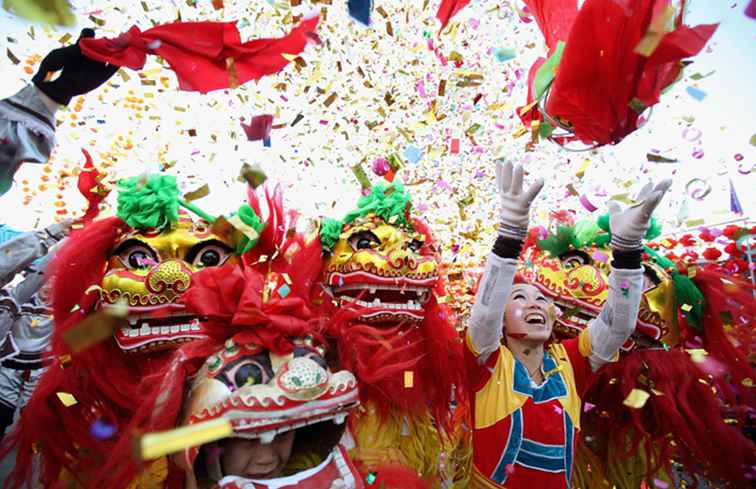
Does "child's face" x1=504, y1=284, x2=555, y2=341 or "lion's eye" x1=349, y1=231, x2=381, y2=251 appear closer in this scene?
"child's face" x1=504, y1=284, x2=555, y2=341

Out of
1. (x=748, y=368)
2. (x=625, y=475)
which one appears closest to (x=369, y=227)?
(x=625, y=475)

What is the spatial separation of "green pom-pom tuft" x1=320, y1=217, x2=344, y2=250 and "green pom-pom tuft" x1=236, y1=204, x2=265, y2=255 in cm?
64

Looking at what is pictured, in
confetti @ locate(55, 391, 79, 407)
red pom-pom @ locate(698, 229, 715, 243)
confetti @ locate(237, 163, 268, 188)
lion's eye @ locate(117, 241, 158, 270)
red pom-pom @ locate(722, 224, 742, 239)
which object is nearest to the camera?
confetti @ locate(237, 163, 268, 188)

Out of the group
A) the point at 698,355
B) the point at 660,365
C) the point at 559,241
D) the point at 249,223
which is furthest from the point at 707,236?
the point at 249,223

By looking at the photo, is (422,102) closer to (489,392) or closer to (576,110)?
(576,110)

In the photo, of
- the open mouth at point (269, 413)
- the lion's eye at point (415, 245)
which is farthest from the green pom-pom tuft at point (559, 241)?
the open mouth at point (269, 413)

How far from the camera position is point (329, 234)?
10.7ft

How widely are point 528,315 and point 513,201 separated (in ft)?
2.04

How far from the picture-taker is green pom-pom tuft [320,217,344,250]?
129 inches

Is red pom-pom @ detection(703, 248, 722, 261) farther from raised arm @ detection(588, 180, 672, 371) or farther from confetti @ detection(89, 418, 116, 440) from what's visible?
confetti @ detection(89, 418, 116, 440)

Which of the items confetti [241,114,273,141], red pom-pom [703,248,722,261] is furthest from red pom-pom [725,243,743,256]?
confetti [241,114,273,141]

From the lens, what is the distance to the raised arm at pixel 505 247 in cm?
223

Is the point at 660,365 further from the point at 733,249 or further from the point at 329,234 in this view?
the point at 329,234

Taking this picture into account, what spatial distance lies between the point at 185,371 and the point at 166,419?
7.7 inches
